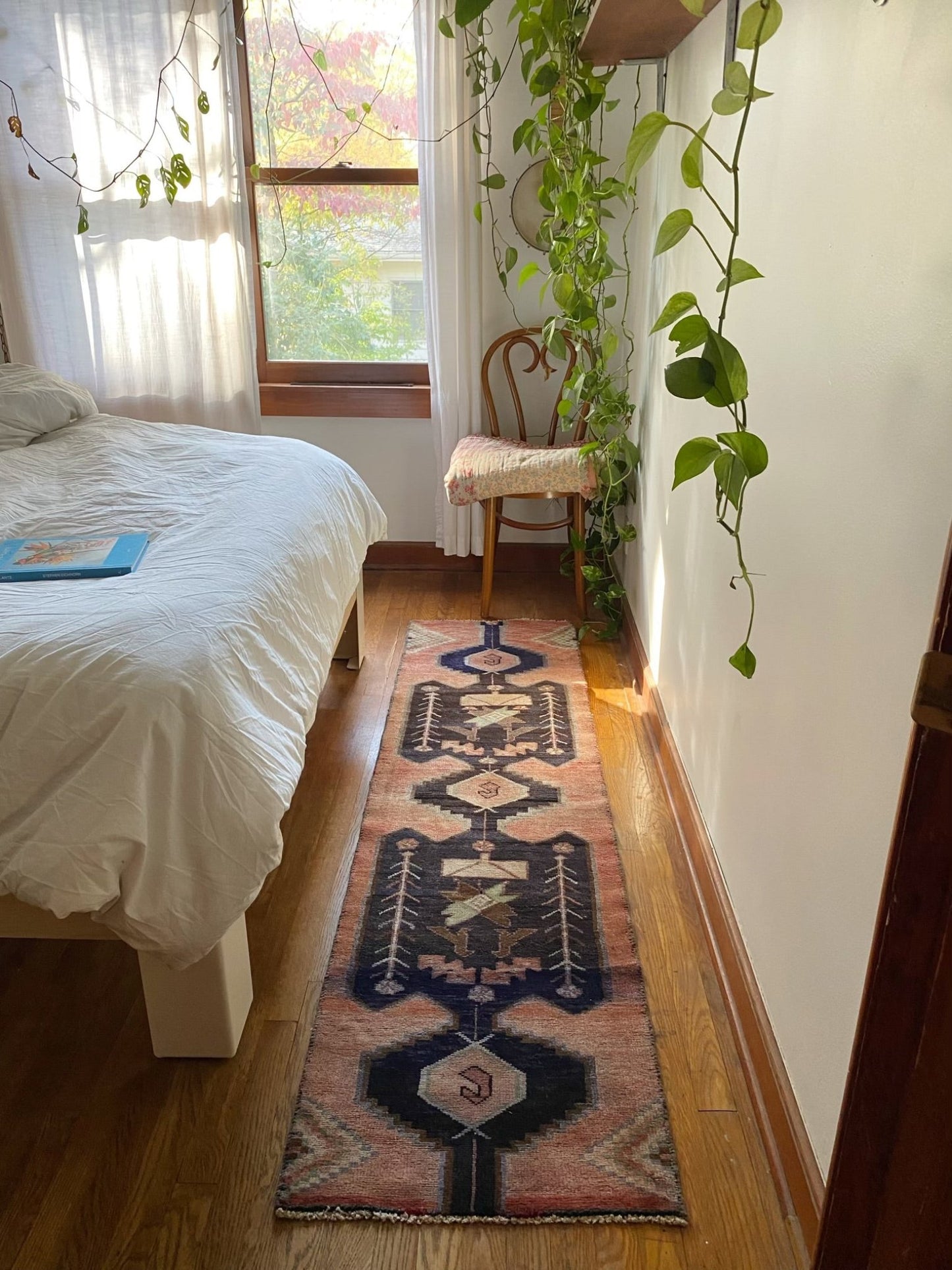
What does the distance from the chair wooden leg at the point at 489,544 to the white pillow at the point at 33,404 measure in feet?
4.08

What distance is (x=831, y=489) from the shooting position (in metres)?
1.29

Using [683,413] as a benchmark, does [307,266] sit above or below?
above

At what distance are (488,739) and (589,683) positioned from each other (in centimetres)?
47

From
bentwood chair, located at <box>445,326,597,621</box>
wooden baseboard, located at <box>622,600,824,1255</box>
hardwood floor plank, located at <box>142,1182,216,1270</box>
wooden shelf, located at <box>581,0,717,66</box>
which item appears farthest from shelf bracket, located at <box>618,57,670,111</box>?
hardwood floor plank, located at <box>142,1182,216,1270</box>

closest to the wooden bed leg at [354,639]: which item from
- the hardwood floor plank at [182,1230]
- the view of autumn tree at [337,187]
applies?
the view of autumn tree at [337,187]

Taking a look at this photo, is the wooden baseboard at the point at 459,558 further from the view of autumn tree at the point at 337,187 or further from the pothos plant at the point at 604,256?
the view of autumn tree at the point at 337,187

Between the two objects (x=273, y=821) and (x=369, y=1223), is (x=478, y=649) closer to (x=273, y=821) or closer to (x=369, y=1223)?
(x=273, y=821)

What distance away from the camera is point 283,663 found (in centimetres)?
181

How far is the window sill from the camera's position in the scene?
3740 millimetres

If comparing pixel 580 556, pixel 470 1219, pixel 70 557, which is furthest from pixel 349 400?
pixel 470 1219

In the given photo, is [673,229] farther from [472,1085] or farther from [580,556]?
[580,556]

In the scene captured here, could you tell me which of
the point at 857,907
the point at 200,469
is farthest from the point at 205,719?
the point at 200,469

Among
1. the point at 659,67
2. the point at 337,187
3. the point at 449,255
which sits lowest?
the point at 449,255

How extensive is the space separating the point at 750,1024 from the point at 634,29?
197 centimetres
